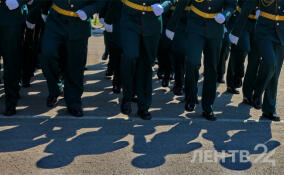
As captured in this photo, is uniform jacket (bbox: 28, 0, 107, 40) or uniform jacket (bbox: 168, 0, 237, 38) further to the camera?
uniform jacket (bbox: 168, 0, 237, 38)

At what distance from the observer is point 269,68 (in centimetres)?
577

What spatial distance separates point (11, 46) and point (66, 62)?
65 cm

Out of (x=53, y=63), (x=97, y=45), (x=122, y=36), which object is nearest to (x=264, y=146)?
(x=122, y=36)

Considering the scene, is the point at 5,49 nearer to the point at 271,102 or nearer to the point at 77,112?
the point at 77,112

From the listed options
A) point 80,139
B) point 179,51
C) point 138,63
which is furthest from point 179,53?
point 80,139

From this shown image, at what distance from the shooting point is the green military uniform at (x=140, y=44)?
18.1ft

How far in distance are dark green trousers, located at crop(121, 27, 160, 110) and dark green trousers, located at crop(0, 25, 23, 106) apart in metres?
1.23

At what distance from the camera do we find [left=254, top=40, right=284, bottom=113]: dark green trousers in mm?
5766

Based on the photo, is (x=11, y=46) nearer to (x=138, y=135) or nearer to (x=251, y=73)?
(x=138, y=135)

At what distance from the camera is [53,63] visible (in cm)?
555

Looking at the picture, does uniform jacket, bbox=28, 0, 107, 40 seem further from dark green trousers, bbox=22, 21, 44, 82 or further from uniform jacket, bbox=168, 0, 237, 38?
dark green trousers, bbox=22, 21, 44, 82

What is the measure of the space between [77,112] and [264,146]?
86.5 inches

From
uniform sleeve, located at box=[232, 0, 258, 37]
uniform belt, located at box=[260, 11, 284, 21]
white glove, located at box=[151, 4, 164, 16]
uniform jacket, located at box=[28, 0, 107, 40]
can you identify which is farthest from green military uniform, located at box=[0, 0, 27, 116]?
uniform belt, located at box=[260, 11, 284, 21]

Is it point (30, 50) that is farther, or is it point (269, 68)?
point (30, 50)
